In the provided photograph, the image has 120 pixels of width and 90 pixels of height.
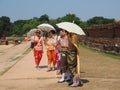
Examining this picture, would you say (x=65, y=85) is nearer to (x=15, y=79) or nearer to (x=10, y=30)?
(x=15, y=79)

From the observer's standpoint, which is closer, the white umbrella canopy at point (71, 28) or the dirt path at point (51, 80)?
the white umbrella canopy at point (71, 28)

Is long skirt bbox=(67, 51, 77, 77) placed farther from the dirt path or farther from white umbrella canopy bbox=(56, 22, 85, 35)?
white umbrella canopy bbox=(56, 22, 85, 35)

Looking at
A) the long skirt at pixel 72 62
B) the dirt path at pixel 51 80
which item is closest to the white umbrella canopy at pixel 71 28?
the long skirt at pixel 72 62

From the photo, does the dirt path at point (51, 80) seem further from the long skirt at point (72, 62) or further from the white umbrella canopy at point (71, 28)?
the white umbrella canopy at point (71, 28)

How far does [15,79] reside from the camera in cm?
1161

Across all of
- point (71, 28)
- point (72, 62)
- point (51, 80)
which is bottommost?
point (51, 80)

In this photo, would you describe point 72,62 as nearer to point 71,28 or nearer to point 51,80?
point 71,28

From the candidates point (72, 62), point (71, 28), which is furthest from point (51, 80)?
point (71, 28)

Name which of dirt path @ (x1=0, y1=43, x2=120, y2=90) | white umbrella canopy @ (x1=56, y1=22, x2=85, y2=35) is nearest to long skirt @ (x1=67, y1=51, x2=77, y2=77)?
dirt path @ (x1=0, y1=43, x2=120, y2=90)

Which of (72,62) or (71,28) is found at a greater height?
(71,28)

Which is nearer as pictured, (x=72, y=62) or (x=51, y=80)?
(x=72, y=62)

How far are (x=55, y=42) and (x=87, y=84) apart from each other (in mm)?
2821

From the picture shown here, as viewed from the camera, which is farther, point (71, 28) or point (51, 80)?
point (51, 80)

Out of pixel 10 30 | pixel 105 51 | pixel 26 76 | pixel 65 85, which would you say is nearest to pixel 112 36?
pixel 105 51
